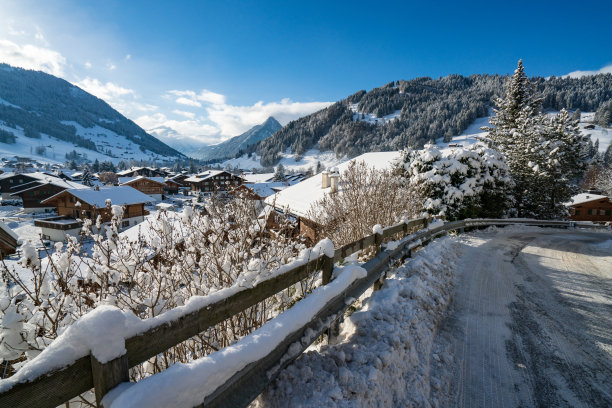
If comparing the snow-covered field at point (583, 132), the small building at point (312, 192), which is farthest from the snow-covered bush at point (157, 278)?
the snow-covered field at point (583, 132)

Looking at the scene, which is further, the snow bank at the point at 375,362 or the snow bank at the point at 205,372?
the snow bank at the point at 375,362

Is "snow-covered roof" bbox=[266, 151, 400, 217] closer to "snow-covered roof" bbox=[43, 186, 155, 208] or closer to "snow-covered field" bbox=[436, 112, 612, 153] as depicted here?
"snow-covered roof" bbox=[43, 186, 155, 208]

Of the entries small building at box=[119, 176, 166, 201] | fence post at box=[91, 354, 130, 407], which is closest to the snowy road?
fence post at box=[91, 354, 130, 407]

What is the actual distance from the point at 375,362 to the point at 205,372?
76.4 inches

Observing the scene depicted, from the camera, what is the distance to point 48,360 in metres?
1.26

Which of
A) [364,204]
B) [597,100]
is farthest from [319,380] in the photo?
[597,100]

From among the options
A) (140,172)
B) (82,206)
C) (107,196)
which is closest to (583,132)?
(107,196)

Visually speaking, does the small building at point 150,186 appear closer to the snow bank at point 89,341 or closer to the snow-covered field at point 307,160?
the snow bank at point 89,341

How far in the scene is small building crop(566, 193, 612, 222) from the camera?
4216cm

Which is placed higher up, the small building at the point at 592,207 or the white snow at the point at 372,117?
the white snow at the point at 372,117

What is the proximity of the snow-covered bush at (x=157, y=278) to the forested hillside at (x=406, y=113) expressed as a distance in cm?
11760

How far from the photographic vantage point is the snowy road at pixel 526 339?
316 centimetres

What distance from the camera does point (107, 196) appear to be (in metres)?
33.5

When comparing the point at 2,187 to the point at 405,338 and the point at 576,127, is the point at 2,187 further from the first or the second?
the point at 576,127
